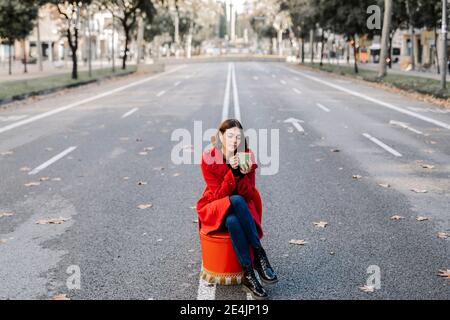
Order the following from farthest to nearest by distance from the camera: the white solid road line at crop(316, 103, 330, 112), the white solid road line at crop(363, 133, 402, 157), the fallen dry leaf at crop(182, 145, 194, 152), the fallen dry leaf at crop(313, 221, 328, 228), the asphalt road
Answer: the white solid road line at crop(316, 103, 330, 112) < the fallen dry leaf at crop(182, 145, 194, 152) < the white solid road line at crop(363, 133, 402, 157) < the fallen dry leaf at crop(313, 221, 328, 228) < the asphalt road

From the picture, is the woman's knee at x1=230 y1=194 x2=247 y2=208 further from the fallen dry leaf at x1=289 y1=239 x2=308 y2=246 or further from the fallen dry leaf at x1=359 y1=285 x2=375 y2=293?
the fallen dry leaf at x1=289 y1=239 x2=308 y2=246

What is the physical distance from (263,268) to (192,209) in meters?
2.64

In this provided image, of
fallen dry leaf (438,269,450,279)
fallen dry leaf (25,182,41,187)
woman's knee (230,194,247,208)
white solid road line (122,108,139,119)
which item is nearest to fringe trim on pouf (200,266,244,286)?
woman's knee (230,194,247,208)

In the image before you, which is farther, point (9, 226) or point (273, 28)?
point (273, 28)

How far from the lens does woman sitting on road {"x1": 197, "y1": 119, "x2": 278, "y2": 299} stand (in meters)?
4.50

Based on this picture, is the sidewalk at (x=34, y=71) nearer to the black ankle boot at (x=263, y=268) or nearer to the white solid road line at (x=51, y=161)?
the white solid road line at (x=51, y=161)

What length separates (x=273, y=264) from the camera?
5.26m

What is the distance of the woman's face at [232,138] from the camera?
461 cm

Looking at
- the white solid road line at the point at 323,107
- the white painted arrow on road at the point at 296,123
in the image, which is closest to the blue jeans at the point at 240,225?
the white painted arrow on road at the point at 296,123

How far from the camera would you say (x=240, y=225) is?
178 inches
